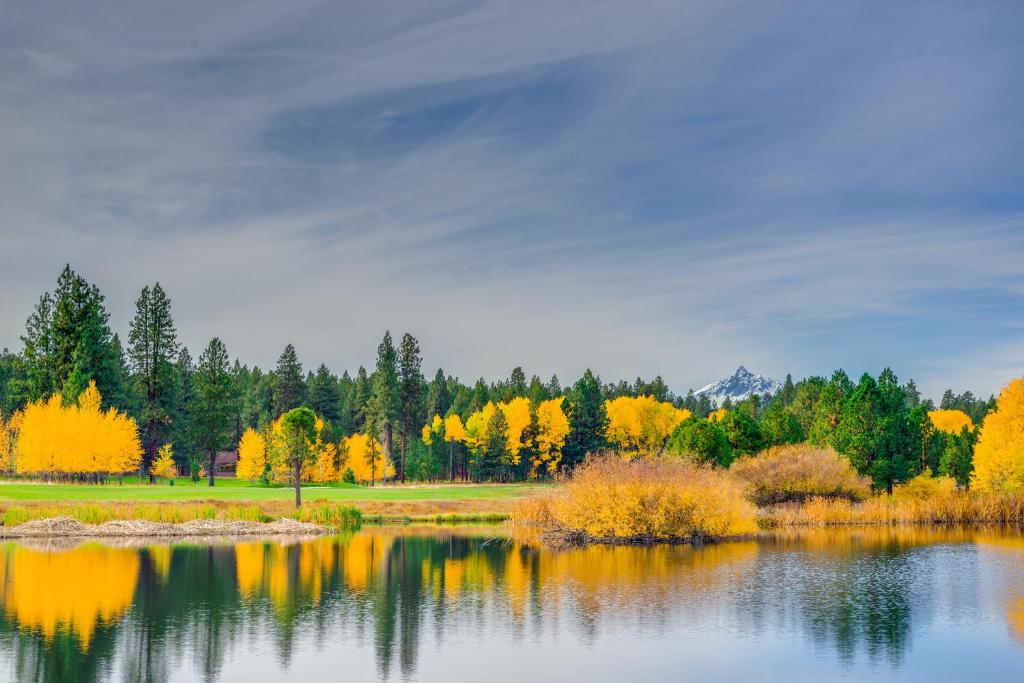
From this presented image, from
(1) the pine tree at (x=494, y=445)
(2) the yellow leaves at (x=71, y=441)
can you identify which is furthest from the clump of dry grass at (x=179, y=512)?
(1) the pine tree at (x=494, y=445)

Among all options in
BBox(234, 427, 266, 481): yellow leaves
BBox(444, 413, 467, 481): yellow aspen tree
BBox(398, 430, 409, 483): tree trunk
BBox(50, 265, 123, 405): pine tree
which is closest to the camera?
BBox(50, 265, 123, 405): pine tree

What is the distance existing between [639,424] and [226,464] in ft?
267

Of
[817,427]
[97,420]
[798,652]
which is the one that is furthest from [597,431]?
[798,652]

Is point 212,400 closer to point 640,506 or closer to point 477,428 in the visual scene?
point 477,428

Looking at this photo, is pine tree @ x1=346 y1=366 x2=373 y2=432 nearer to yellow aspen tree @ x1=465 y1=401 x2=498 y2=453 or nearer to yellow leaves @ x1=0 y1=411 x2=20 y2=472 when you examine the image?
yellow aspen tree @ x1=465 y1=401 x2=498 y2=453

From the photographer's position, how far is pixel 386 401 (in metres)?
141

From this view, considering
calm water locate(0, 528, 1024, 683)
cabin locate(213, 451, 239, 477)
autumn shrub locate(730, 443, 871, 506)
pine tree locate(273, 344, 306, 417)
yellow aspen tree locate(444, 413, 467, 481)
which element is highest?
pine tree locate(273, 344, 306, 417)

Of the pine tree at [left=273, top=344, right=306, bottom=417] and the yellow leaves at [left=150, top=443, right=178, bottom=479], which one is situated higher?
the pine tree at [left=273, top=344, right=306, bottom=417]

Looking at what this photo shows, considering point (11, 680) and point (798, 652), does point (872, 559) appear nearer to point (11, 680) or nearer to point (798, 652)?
point (798, 652)

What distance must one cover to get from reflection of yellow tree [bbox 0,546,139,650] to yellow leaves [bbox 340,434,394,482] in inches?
3047

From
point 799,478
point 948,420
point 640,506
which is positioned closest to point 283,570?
point 640,506

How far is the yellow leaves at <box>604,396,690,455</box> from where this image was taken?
156750 millimetres

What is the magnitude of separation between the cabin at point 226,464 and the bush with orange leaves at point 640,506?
127 metres

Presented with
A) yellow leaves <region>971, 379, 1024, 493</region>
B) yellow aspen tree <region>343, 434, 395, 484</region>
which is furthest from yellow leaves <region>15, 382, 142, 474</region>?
yellow leaves <region>971, 379, 1024, 493</region>
